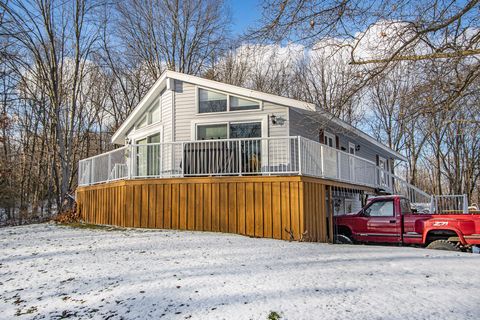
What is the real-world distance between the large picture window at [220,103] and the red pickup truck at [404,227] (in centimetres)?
454

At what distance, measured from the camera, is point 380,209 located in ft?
30.6

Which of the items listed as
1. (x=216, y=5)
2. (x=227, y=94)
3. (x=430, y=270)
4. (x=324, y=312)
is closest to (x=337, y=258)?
(x=430, y=270)

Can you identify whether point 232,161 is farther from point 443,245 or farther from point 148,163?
point 443,245

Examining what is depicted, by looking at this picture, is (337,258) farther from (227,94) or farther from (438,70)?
(227,94)

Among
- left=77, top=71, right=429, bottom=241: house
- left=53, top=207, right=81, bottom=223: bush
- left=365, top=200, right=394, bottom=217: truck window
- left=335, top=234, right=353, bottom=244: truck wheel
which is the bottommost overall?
left=335, top=234, right=353, bottom=244: truck wheel

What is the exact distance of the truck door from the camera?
8.93 meters

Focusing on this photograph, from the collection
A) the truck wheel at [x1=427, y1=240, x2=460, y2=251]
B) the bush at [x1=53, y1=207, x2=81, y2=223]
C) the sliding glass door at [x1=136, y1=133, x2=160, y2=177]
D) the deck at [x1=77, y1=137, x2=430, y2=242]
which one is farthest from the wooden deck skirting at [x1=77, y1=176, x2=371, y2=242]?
the bush at [x1=53, y1=207, x2=81, y2=223]

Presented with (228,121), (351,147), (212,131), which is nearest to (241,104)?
(228,121)

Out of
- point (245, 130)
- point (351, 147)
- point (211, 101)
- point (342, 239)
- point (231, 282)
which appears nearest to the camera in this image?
→ point (231, 282)

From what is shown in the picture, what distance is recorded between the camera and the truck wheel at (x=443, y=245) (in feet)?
25.9

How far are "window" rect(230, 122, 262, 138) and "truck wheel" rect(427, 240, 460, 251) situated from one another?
5.68 metres

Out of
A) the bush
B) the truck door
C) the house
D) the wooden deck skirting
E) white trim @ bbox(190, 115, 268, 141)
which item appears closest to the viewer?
the wooden deck skirting

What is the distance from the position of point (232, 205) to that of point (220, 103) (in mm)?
4253

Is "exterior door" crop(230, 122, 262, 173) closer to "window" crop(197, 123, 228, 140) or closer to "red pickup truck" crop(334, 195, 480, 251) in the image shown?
"window" crop(197, 123, 228, 140)
